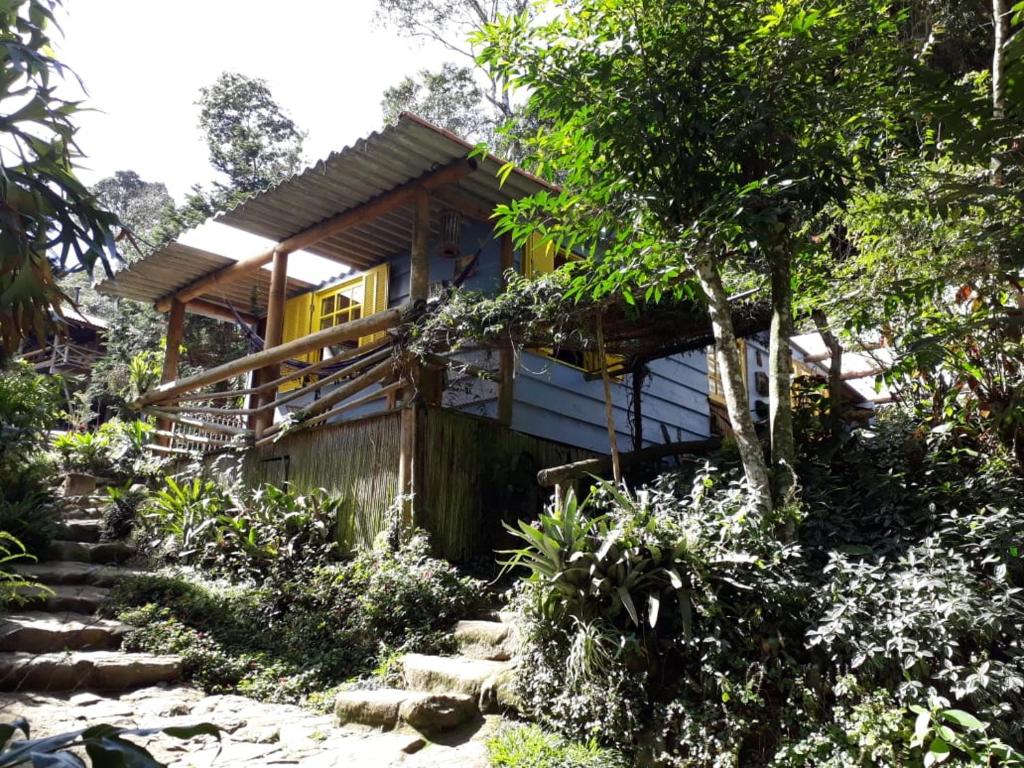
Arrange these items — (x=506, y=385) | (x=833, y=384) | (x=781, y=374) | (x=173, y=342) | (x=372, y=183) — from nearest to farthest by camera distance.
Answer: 1. (x=781, y=374)
2. (x=833, y=384)
3. (x=372, y=183)
4. (x=506, y=385)
5. (x=173, y=342)

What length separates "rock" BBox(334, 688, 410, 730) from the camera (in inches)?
185

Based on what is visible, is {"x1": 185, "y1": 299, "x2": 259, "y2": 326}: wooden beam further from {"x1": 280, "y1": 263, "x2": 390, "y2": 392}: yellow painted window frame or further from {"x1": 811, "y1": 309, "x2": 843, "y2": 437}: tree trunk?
{"x1": 811, "y1": 309, "x2": 843, "y2": 437}: tree trunk

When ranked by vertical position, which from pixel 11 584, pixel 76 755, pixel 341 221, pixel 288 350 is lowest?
pixel 76 755

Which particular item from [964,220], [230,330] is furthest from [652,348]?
[230,330]

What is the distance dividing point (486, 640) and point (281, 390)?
7675 millimetres

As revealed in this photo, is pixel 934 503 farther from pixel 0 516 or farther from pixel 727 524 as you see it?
pixel 0 516

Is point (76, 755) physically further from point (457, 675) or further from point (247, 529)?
point (247, 529)

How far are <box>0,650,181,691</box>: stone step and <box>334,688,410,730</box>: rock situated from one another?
165cm

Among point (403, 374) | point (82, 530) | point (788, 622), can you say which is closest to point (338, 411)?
point (403, 374)

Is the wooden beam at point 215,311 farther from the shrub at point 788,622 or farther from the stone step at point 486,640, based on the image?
the shrub at point 788,622

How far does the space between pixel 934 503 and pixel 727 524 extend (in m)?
1.43

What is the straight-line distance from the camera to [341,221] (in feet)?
28.9

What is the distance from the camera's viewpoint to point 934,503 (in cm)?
482

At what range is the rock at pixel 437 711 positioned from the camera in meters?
4.54
